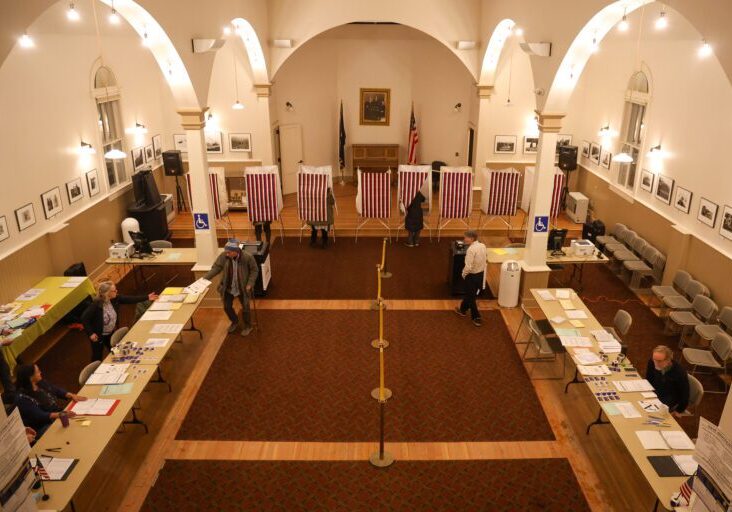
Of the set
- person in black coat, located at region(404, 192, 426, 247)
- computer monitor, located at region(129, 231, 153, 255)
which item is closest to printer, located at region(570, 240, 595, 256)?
person in black coat, located at region(404, 192, 426, 247)

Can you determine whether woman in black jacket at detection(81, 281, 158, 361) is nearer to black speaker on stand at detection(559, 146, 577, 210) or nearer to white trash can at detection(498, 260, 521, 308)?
white trash can at detection(498, 260, 521, 308)

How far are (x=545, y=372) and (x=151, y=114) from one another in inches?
466

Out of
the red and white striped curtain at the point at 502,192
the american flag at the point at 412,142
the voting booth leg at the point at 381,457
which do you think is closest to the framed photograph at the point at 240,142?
the american flag at the point at 412,142

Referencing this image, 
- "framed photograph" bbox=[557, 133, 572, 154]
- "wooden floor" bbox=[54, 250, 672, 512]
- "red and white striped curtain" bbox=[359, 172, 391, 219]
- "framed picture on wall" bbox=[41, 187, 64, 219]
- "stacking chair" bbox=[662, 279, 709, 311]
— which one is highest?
"framed photograph" bbox=[557, 133, 572, 154]

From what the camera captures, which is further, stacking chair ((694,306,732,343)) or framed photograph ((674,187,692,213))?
framed photograph ((674,187,692,213))

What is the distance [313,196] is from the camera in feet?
42.1

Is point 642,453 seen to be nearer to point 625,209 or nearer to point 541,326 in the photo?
point 541,326

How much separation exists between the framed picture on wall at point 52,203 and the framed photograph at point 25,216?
0.33 meters

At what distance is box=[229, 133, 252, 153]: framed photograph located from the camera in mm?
15727

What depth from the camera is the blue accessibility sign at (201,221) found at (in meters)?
9.93

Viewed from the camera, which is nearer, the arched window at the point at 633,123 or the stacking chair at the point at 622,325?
the stacking chair at the point at 622,325

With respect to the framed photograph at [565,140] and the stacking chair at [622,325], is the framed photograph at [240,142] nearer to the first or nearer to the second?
the framed photograph at [565,140]

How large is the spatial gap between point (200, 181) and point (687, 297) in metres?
8.91

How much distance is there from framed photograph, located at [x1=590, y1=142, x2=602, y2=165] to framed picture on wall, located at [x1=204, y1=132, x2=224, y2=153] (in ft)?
33.8
